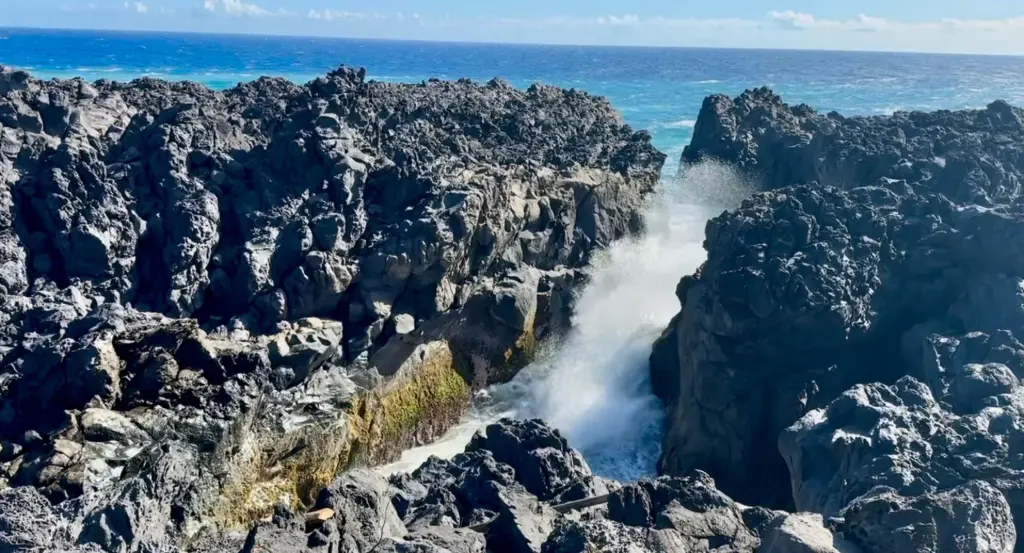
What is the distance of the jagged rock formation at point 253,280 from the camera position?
1548cm

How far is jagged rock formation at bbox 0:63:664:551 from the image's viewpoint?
15484 mm

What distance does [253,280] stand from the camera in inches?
869

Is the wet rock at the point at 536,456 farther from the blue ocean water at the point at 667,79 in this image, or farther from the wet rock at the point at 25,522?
the blue ocean water at the point at 667,79

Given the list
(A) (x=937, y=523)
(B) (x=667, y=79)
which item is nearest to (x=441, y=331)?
(A) (x=937, y=523)

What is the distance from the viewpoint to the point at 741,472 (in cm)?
1884

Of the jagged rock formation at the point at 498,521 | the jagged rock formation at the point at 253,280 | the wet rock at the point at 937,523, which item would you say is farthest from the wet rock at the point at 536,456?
the jagged rock formation at the point at 253,280

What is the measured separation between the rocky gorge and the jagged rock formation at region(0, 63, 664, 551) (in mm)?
86

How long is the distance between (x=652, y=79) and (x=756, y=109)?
226 ft

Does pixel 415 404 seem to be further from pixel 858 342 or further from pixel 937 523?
pixel 937 523

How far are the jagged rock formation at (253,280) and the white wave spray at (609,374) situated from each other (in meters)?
0.68

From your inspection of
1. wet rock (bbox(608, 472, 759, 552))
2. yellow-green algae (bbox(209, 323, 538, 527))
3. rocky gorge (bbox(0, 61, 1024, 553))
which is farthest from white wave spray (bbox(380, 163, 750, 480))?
wet rock (bbox(608, 472, 759, 552))

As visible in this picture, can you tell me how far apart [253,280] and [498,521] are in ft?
43.4

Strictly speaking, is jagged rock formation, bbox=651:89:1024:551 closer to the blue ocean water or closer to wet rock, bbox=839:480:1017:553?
wet rock, bbox=839:480:1017:553

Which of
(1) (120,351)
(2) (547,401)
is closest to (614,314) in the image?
(2) (547,401)
